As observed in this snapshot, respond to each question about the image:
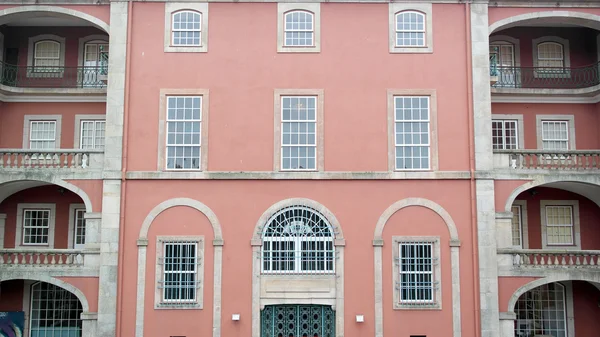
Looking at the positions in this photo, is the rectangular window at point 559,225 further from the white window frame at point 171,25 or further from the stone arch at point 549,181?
the white window frame at point 171,25

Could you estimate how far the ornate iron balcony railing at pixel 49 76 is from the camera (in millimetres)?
24875

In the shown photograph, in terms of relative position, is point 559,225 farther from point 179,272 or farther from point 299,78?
point 179,272

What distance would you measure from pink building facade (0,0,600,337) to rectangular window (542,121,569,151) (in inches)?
65.5

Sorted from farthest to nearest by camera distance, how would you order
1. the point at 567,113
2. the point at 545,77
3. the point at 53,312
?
the point at 545,77, the point at 567,113, the point at 53,312

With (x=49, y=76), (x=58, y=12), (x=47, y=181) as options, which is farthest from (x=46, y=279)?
(x=58, y=12)

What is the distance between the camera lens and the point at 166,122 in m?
22.7

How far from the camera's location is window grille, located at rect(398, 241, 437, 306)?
22.0 m

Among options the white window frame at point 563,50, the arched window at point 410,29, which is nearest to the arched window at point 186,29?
the arched window at point 410,29

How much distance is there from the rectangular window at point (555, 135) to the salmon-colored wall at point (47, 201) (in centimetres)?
1690

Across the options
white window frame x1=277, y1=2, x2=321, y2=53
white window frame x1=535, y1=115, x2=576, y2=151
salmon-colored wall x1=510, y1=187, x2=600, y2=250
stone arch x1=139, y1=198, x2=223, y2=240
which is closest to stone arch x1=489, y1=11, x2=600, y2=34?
white window frame x1=535, y1=115, x2=576, y2=151

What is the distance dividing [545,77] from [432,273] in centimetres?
894

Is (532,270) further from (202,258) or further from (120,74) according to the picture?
(120,74)

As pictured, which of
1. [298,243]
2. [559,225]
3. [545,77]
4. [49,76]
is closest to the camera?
[298,243]

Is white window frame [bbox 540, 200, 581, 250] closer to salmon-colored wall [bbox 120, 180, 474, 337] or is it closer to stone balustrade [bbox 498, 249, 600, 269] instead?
stone balustrade [bbox 498, 249, 600, 269]
